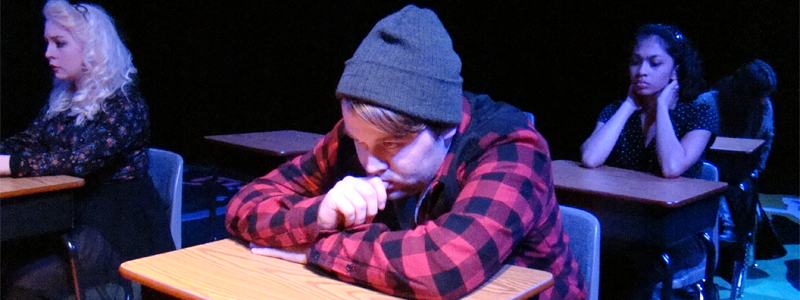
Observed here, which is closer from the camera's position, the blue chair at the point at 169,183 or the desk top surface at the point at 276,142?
the blue chair at the point at 169,183

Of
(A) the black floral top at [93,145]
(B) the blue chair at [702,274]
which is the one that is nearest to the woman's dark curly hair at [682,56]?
(B) the blue chair at [702,274]

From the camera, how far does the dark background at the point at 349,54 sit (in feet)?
17.5

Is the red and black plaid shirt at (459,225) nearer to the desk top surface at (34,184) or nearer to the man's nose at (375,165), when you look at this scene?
the man's nose at (375,165)

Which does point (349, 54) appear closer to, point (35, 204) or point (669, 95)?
point (669, 95)

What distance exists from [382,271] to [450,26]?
5.24m

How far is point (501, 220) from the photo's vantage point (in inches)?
38.7

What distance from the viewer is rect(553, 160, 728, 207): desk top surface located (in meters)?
1.94

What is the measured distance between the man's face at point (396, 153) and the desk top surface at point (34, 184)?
1382 millimetres

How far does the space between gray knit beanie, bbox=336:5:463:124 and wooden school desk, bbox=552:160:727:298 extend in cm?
111

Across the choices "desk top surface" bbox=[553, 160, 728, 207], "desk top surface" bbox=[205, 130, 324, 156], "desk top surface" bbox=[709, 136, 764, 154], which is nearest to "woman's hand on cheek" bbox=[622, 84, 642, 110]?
"desk top surface" bbox=[553, 160, 728, 207]

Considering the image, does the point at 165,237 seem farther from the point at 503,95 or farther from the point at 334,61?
the point at 334,61

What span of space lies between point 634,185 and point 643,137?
23.0 inches

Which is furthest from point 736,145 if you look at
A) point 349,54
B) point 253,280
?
point 349,54

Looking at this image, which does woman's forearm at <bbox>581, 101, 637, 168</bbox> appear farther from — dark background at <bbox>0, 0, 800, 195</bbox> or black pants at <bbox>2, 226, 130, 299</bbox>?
dark background at <bbox>0, 0, 800, 195</bbox>
